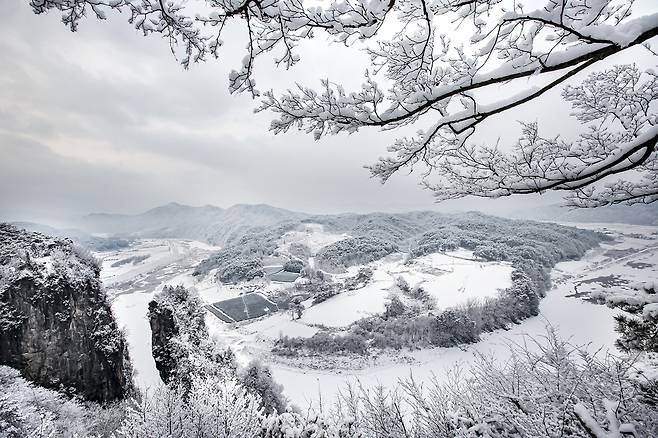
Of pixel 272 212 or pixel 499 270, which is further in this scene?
pixel 272 212

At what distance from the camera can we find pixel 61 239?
11.3 m

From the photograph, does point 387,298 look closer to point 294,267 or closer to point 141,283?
point 294,267

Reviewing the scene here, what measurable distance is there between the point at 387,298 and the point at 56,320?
82.3 feet

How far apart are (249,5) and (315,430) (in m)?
6.05

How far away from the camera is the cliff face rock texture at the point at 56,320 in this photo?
8938 millimetres

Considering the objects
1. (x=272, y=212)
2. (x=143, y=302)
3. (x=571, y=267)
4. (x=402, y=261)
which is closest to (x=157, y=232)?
(x=272, y=212)

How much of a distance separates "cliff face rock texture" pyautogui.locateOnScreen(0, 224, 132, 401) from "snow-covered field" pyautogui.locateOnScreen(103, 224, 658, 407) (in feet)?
20.6

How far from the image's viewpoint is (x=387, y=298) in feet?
94.0

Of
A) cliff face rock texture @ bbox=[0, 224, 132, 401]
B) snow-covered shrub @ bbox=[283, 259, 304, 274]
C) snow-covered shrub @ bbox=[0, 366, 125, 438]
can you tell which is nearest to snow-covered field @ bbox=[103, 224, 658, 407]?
cliff face rock texture @ bbox=[0, 224, 132, 401]

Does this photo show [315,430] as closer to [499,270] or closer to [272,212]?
[499,270]

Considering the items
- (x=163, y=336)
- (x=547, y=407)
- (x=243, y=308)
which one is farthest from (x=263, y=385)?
(x=243, y=308)

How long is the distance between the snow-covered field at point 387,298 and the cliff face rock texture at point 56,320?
626 cm

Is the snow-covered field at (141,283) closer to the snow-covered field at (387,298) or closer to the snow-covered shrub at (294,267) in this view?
the snow-covered field at (387,298)

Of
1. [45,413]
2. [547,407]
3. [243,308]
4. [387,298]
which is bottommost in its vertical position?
[243,308]
